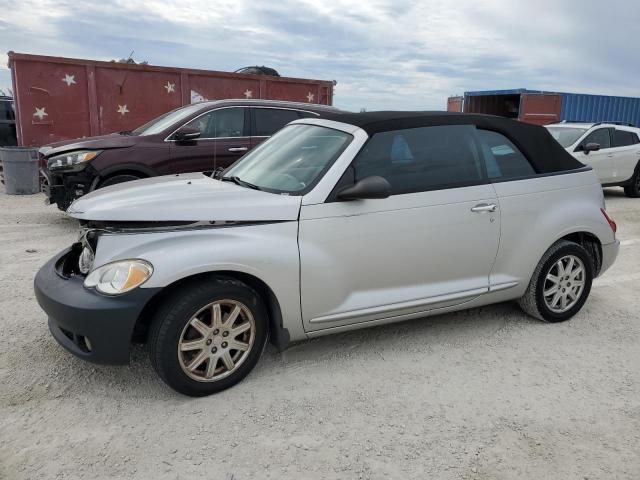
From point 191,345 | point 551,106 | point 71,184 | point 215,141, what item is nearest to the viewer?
point 191,345

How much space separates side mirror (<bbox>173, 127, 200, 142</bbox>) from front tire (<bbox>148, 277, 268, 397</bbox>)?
14.1 feet

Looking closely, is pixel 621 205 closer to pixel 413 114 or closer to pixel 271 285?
pixel 413 114

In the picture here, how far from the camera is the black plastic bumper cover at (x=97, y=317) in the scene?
9.40ft

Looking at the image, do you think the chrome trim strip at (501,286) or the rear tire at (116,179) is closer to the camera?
the chrome trim strip at (501,286)

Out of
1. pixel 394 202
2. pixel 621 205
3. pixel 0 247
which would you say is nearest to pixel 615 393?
pixel 394 202

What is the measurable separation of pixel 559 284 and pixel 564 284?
59 mm

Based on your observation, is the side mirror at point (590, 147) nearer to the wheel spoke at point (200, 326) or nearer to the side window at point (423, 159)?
the side window at point (423, 159)

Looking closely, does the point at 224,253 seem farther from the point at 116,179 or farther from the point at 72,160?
the point at 72,160

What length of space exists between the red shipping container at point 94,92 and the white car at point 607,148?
23.6ft

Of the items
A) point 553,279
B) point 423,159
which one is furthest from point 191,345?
point 553,279

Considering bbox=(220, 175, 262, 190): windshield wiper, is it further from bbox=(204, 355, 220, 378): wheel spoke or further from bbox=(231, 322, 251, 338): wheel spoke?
bbox=(204, 355, 220, 378): wheel spoke

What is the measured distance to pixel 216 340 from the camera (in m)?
3.12

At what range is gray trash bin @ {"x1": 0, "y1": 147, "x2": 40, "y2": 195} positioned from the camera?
995 centimetres

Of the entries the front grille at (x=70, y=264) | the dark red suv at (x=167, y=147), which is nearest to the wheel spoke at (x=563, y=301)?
the front grille at (x=70, y=264)
